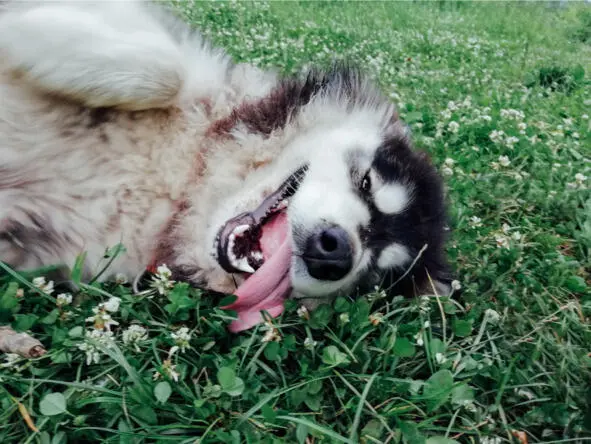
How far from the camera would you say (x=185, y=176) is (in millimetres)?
2322

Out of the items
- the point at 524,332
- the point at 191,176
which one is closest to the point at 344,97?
the point at 191,176

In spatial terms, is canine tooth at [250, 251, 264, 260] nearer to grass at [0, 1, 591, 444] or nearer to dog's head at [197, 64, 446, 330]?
dog's head at [197, 64, 446, 330]

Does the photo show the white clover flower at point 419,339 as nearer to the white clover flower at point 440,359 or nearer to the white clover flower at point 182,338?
the white clover flower at point 440,359

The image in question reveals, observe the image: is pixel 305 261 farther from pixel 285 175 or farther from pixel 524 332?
pixel 524 332

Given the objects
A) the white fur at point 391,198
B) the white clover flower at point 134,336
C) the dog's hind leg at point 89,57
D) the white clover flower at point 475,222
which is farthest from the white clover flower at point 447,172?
the white clover flower at point 134,336

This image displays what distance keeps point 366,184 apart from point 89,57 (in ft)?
4.35

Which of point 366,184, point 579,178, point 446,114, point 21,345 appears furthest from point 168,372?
point 446,114

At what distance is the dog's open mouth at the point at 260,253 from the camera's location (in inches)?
82.4

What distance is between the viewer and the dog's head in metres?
2.14

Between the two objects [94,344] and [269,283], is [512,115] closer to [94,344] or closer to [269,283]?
[269,283]

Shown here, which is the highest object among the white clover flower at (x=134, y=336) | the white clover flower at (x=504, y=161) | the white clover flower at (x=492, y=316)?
the white clover flower at (x=504, y=161)

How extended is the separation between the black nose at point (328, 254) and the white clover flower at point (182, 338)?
23.7 inches

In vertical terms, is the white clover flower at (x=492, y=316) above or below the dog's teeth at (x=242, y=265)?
above

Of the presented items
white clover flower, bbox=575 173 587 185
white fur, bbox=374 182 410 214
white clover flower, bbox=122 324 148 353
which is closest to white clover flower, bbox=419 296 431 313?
white fur, bbox=374 182 410 214
